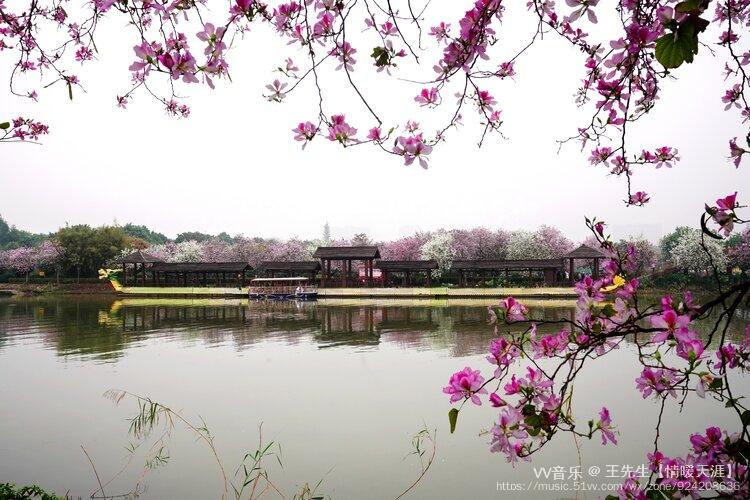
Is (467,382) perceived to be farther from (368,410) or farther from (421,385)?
(421,385)

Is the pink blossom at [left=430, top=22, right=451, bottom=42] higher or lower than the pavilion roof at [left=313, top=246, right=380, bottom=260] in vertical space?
higher

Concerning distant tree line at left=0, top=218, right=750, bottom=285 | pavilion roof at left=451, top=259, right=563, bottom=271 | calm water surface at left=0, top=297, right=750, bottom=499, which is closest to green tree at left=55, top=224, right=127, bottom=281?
distant tree line at left=0, top=218, right=750, bottom=285

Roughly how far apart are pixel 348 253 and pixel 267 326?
48.4 ft

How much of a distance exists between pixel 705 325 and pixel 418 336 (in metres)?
7.84

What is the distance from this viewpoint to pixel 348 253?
29812 mm

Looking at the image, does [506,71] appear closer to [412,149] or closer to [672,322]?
[412,149]

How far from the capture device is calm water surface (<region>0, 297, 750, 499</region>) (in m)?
4.66

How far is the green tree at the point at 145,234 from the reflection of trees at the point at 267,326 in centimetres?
5343

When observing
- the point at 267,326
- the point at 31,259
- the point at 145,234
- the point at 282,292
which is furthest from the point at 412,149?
the point at 145,234

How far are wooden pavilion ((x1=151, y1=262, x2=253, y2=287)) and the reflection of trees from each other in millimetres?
9473

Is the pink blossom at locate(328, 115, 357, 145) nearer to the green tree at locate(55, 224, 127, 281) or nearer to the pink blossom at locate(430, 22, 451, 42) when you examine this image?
the pink blossom at locate(430, 22, 451, 42)

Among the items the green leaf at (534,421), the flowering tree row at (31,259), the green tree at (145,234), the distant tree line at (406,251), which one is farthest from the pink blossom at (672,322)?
the green tree at (145,234)

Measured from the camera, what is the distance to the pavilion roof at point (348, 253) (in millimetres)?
29562

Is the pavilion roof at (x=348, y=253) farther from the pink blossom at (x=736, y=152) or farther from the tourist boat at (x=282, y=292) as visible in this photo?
the pink blossom at (x=736, y=152)
